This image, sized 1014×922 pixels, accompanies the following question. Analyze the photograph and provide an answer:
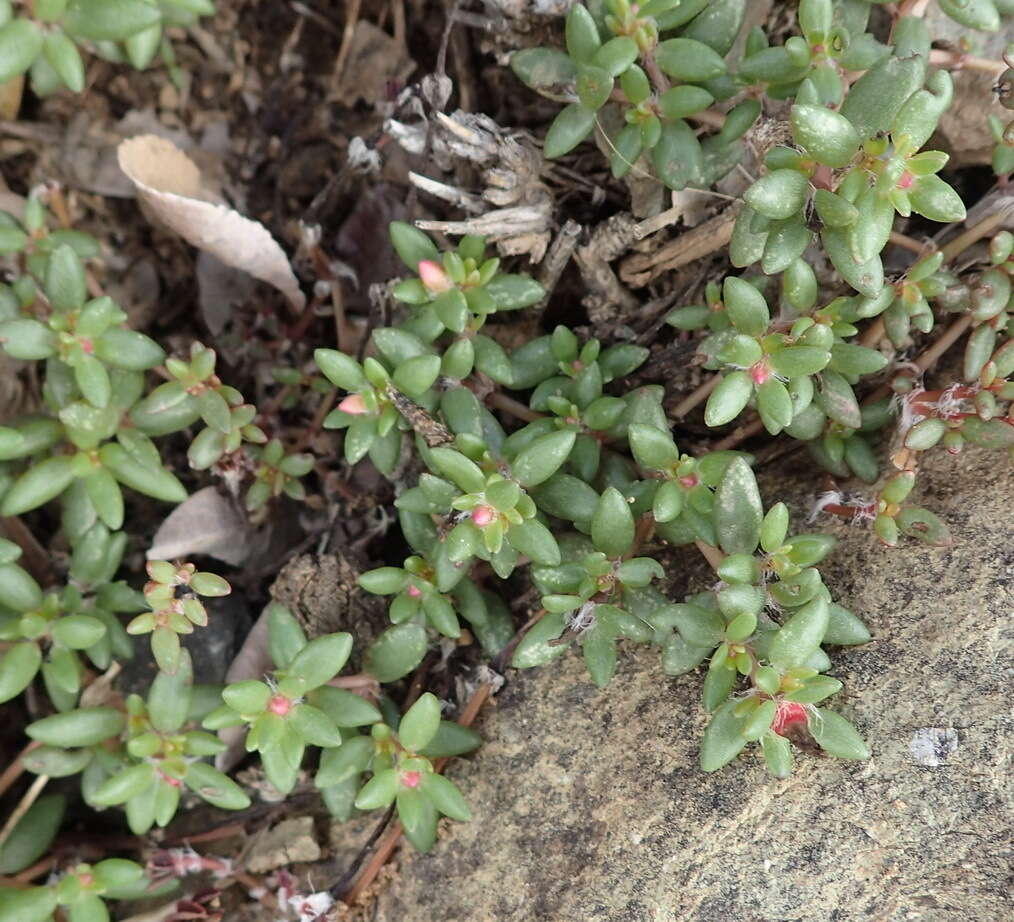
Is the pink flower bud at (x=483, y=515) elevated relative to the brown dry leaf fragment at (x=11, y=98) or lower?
lower

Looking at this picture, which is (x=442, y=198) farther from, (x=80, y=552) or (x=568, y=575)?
(x=80, y=552)

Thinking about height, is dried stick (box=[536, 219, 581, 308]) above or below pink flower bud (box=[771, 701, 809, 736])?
above

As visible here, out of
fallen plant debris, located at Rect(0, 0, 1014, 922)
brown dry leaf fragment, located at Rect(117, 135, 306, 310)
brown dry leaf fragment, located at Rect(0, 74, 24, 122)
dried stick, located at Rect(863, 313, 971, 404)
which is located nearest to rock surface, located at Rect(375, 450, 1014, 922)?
fallen plant debris, located at Rect(0, 0, 1014, 922)

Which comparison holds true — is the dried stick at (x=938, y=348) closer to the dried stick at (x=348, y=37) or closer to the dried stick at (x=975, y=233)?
the dried stick at (x=975, y=233)

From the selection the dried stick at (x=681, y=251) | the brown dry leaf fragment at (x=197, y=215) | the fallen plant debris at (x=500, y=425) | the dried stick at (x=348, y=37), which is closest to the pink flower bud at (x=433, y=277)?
the fallen plant debris at (x=500, y=425)

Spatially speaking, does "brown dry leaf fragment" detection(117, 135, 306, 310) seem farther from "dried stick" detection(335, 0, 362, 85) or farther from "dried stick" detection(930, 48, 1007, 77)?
"dried stick" detection(930, 48, 1007, 77)

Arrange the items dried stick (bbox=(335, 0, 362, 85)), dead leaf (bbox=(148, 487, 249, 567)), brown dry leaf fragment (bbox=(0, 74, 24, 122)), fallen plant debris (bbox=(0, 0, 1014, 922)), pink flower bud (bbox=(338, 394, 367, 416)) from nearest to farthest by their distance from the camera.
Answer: fallen plant debris (bbox=(0, 0, 1014, 922)), pink flower bud (bbox=(338, 394, 367, 416)), dead leaf (bbox=(148, 487, 249, 567)), brown dry leaf fragment (bbox=(0, 74, 24, 122)), dried stick (bbox=(335, 0, 362, 85))

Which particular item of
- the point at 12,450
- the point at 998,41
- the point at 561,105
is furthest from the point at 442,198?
the point at 998,41
